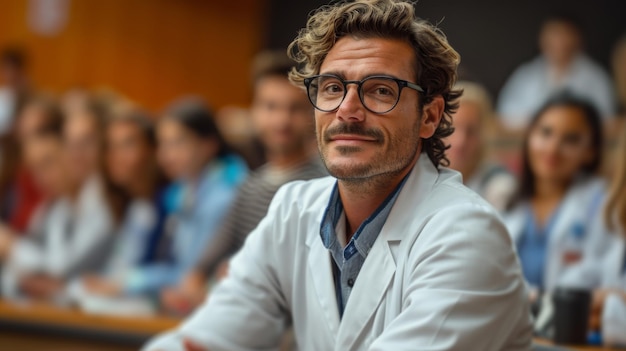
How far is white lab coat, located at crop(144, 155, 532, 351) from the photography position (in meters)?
1.23

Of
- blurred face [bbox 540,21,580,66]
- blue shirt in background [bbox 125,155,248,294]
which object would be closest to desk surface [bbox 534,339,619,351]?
blue shirt in background [bbox 125,155,248,294]

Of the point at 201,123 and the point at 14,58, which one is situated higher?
the point at 14,58

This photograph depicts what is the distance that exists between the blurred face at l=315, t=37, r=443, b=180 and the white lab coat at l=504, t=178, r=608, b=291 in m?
1.08

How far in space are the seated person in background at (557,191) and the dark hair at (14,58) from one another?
3491mm

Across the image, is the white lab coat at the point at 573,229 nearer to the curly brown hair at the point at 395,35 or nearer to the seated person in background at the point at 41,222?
the curly brown hair at the point at 395,35

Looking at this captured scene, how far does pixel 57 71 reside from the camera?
19.8 feet

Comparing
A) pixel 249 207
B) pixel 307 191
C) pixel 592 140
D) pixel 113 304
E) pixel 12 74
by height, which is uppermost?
pixel 12 74

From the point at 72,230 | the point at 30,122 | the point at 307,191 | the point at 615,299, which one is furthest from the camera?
the point at 30,122

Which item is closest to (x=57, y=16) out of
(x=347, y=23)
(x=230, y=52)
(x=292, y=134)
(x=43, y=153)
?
(x=230, y=52)

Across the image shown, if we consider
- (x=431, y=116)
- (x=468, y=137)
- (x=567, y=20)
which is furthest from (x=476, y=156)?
(x=567, y=20)

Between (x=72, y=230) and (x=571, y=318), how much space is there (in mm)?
2092

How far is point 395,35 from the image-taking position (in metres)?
1.32

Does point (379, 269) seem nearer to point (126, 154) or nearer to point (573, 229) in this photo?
point (573, 229)

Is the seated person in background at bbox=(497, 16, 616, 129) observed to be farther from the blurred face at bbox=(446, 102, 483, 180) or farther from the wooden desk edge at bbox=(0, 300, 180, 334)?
the wooden desk edge at bbox=(0, 300, 180, 334)
